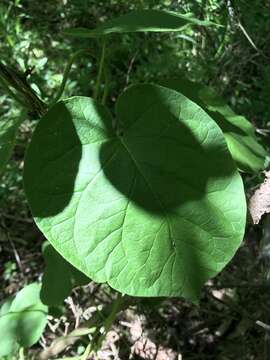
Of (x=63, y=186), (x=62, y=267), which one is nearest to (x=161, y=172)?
(x=63, y=186)

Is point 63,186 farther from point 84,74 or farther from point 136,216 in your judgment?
point 84,74

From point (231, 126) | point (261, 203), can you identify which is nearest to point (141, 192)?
point (261, 203)

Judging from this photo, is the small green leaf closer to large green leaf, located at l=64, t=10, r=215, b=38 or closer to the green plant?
the green plant

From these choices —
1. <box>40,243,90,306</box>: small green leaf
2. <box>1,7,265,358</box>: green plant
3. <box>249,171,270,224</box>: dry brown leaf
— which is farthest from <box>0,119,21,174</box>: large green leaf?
<box>249,171,270,224</box>: dry brown leaf

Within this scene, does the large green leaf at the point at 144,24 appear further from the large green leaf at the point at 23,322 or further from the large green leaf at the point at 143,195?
the large green leaf at the point at 23,322

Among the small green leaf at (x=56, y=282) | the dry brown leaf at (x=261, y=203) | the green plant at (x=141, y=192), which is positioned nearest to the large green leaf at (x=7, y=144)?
the green plant at (x=141, y=192)

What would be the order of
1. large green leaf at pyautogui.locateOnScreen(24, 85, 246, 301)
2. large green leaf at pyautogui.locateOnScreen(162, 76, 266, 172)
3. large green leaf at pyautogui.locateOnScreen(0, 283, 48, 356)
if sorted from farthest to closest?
large green leaf at pyautogui.locateOnScreen(0, 283, 48, 356)
large green leaf at pyautogui.locateOnScreen(162, 76, 266, 172)
large green leaf at pyautogui.locateOnScreen(24, 85, 246, 301)
